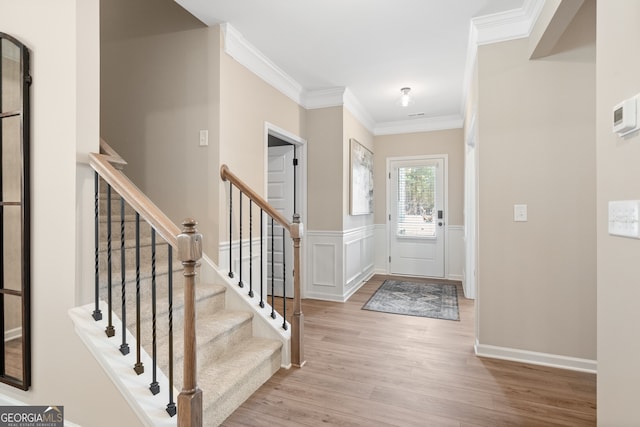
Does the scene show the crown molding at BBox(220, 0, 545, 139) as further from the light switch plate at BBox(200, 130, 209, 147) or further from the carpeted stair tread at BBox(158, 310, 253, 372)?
the carpeted stair tread at BBox(158, 310, 253, 372)

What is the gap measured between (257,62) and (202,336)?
8.21 ft

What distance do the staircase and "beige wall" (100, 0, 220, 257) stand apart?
17.8 inches

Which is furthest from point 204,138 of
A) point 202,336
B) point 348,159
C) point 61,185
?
point 348,159

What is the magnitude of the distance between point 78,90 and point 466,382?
2868 mm

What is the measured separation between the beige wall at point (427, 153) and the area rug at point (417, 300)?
48.7 inches

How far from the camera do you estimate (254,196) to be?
8.67 ft

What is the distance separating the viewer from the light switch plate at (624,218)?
3.33ft

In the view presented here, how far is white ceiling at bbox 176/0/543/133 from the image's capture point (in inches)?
96.8

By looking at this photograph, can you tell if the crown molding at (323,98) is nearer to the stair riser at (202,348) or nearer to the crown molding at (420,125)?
the crown molding at (420,125)

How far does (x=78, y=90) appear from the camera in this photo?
1.67 metres

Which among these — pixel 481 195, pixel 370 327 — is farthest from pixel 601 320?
pixel 370 327

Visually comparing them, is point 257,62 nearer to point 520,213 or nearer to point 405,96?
point 405,96

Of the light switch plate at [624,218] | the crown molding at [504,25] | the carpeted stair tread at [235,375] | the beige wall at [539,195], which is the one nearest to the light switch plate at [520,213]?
the beige wall at [539,195]

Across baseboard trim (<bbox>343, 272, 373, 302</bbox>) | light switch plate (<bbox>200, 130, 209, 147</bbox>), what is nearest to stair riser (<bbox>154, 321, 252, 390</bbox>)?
light switch plate (<bbox>200, 130, 209, 147</bbox>)
